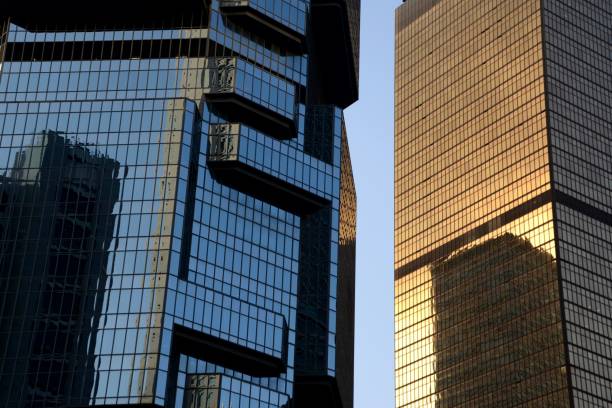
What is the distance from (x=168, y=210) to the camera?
12050 cm

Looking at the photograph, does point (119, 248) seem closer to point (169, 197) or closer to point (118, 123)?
point (169, 197)

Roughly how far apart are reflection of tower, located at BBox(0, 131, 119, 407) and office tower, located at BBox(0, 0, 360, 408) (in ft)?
0.47

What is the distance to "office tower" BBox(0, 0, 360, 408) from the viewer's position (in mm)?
114875

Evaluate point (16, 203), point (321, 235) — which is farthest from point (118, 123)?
point (321, 235)

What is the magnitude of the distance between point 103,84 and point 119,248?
72.2ft

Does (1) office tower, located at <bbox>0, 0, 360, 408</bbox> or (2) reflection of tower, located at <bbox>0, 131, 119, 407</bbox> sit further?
(1) office tower, located at <bbox>0, 0, 360, 408</bbox>

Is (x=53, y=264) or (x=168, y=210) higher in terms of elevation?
(x=168, y=210)

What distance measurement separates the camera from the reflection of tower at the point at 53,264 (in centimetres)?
11294

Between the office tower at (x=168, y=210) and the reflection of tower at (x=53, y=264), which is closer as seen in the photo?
the reflection of tower at (x=53, y=264)

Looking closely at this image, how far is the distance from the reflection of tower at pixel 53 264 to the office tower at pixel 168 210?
0.14 meters

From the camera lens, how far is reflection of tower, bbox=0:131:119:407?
4446 inches

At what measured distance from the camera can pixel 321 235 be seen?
13550cm

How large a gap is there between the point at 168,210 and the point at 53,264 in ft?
38.6

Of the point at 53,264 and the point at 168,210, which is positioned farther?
the point at 168,210
